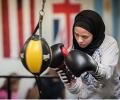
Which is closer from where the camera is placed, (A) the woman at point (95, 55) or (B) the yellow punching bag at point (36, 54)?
(B) the yellow punching bag at point (36, 54)

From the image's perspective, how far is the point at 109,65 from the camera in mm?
1755

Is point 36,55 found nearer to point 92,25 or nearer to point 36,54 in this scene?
point 36,54

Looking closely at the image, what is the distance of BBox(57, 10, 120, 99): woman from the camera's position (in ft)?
5.74

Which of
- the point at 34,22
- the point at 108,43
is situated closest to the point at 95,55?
the point at 108,43

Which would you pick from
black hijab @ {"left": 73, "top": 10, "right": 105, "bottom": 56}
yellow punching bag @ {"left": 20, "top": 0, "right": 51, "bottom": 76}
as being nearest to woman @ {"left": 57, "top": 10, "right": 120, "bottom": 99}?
→ black hijab @ {"left": 73, "top": 10, "right": 105, "bottom": 56}

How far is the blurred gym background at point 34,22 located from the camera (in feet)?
10.1

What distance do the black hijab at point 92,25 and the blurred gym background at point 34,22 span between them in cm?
124

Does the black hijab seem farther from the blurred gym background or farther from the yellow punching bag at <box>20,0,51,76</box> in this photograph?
the blurred gym background

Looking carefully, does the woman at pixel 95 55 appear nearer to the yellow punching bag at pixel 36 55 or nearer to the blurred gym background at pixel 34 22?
the yellow punching bag at pixel 36 55

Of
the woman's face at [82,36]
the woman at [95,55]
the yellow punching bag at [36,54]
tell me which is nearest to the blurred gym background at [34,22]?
the woman at [95,55]

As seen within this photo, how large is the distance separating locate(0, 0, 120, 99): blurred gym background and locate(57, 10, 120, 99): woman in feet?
3.84

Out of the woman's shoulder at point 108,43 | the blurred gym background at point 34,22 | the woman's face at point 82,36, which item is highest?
the woman's face at point 82,36

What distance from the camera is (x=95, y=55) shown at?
185 centimetres

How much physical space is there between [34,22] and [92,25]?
1.39 m
